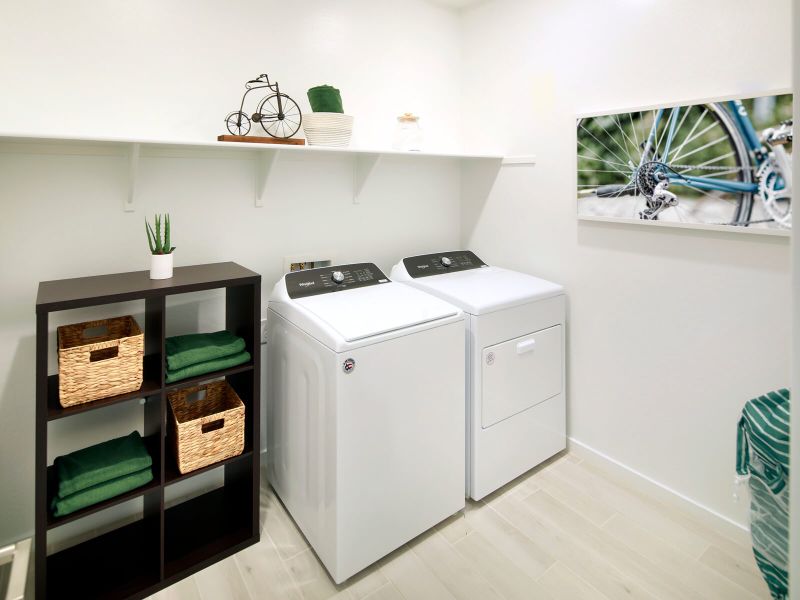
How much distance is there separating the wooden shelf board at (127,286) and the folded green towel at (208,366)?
27 centimetres

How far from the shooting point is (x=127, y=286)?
1558mm

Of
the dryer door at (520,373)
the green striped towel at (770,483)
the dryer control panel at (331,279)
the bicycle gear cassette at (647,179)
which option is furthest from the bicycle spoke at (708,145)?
the dryer control panel at (331,279)

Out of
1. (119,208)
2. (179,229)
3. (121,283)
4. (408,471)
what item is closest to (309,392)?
(408,471)

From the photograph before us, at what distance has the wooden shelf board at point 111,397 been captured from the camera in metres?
1.42

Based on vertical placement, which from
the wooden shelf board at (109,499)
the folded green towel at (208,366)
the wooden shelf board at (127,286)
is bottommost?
the wooden shelf board at (109,499)

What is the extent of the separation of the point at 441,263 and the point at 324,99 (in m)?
1.00

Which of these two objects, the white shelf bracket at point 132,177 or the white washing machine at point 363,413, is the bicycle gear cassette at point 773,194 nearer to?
the white washing machine at point 363,413

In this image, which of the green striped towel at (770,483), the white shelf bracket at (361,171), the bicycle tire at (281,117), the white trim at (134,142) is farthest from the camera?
the white shelf bracket at (361,171)

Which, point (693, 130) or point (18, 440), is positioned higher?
point (693, 130)

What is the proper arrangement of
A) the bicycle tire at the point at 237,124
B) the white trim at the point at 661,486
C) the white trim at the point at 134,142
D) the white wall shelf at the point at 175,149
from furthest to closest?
the bicycle tire at the point at 237,124
the white trim at the point at 661,486
the white wall shelf at the point at 175,149
the white trim at the point at 134,142

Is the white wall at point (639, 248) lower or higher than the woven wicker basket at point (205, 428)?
higher

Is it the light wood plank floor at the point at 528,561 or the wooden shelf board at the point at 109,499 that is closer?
the wooden shelf board at the point at 109,499

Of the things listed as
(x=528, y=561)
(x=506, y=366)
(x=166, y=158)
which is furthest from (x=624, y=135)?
(x=166, y=158)

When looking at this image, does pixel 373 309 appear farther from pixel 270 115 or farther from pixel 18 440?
pixel 18 440
